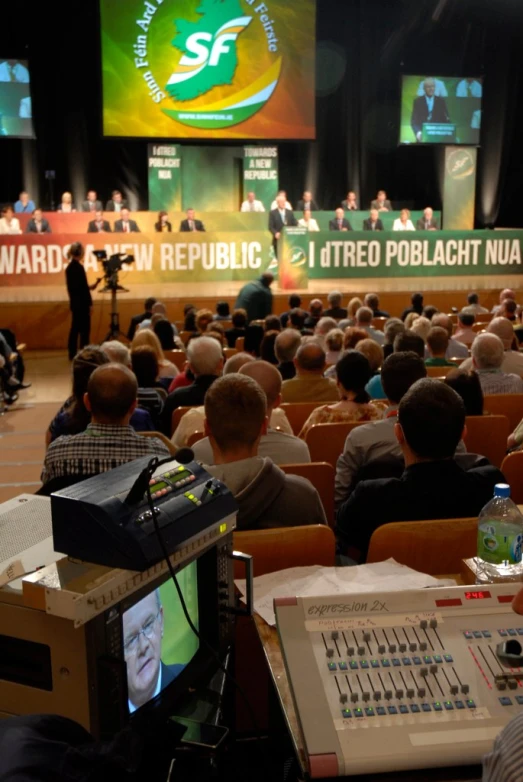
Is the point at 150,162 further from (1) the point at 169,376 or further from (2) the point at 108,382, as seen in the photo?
(2) the point at 108,382

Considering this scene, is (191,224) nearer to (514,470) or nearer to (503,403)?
(503,403)

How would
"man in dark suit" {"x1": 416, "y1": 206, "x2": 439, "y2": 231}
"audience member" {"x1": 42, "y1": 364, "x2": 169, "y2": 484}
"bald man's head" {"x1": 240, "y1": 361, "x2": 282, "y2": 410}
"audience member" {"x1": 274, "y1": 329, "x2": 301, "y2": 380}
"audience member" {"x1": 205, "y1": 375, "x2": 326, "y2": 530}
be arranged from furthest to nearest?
"man in dark suit" {"x1": 416, "y1": 206, "x2": 439, "y2": 231} → "audience member" {"x1": 274, "y1": 329, "x2": 301, "y2": 380} → "bald man's head" {"x1": 240, "y1": 361, "x2": 282, "y2": 410} → "audience member" {"x1": 42, "y1": 364, "x2": 169, "y2": 484} → "audience member" {"x1": 205, "y1": 375, "x2": 326, "y2": 530}

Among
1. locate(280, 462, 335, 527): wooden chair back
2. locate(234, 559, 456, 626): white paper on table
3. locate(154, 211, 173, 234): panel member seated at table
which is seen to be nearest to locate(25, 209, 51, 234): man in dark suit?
locate(154, 211, 173, 234): panel member seated at table

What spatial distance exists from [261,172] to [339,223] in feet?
5.89

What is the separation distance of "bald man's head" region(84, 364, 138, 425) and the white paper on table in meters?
1.08

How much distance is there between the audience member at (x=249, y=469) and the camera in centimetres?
212

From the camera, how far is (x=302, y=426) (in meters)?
3.99

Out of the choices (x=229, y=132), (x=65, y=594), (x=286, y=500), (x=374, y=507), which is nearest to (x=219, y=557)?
(x=65, y=594)

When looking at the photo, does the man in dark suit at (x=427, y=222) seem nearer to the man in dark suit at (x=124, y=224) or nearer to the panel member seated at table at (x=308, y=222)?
the panel member seated at table at (x=308, y=222)

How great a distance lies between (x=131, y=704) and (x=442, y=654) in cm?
52

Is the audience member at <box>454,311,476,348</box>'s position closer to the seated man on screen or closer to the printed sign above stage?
the seated man on screen

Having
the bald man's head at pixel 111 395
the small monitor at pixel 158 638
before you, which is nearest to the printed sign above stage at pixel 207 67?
the bald man's head at pixel 111 395

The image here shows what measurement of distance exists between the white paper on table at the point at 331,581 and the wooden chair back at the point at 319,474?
2.85 ft

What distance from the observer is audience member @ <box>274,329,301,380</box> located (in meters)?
4.83
